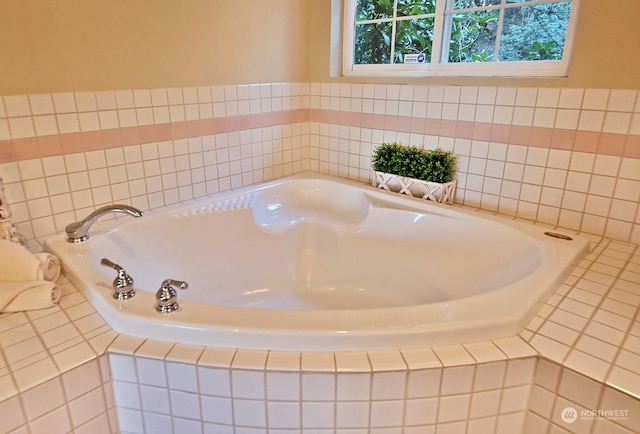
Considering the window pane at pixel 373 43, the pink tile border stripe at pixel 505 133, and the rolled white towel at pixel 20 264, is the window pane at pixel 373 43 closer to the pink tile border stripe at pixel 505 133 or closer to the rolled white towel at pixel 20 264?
the pink tile border stripe at pixel 505 133

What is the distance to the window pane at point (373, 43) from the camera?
7.52 feet

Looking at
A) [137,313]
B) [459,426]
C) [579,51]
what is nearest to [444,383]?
[459,426]

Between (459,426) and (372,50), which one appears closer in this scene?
(459,426)

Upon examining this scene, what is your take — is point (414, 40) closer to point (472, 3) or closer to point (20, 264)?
point (472, 3)

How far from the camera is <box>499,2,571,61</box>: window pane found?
171 cm

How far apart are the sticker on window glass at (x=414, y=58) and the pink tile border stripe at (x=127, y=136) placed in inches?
28.7

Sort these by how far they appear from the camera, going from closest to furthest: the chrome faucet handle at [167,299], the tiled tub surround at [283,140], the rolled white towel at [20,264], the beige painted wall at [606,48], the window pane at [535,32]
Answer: the chrome faucet handle at [167,299] → the rolled white towel at [20,264] → the beige painted wall at [606,48] → the tiled tub surround at [283,140] → the window pane at [535,32]

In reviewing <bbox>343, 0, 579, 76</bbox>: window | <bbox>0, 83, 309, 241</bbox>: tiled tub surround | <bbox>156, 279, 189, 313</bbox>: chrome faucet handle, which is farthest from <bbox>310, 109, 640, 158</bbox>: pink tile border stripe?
<bbox>156, 279, 189, 313</bbox>: chrome faucet handle

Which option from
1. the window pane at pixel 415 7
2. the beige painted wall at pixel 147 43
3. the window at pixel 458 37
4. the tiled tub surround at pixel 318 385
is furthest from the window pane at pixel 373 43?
the tiled tub surround at pixel 318 385

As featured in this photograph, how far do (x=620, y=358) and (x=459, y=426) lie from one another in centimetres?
44

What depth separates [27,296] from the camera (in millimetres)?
1251

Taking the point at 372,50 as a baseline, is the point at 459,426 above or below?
below

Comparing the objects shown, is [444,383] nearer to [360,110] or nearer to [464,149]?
[464,149]

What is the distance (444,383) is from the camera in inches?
41.1
